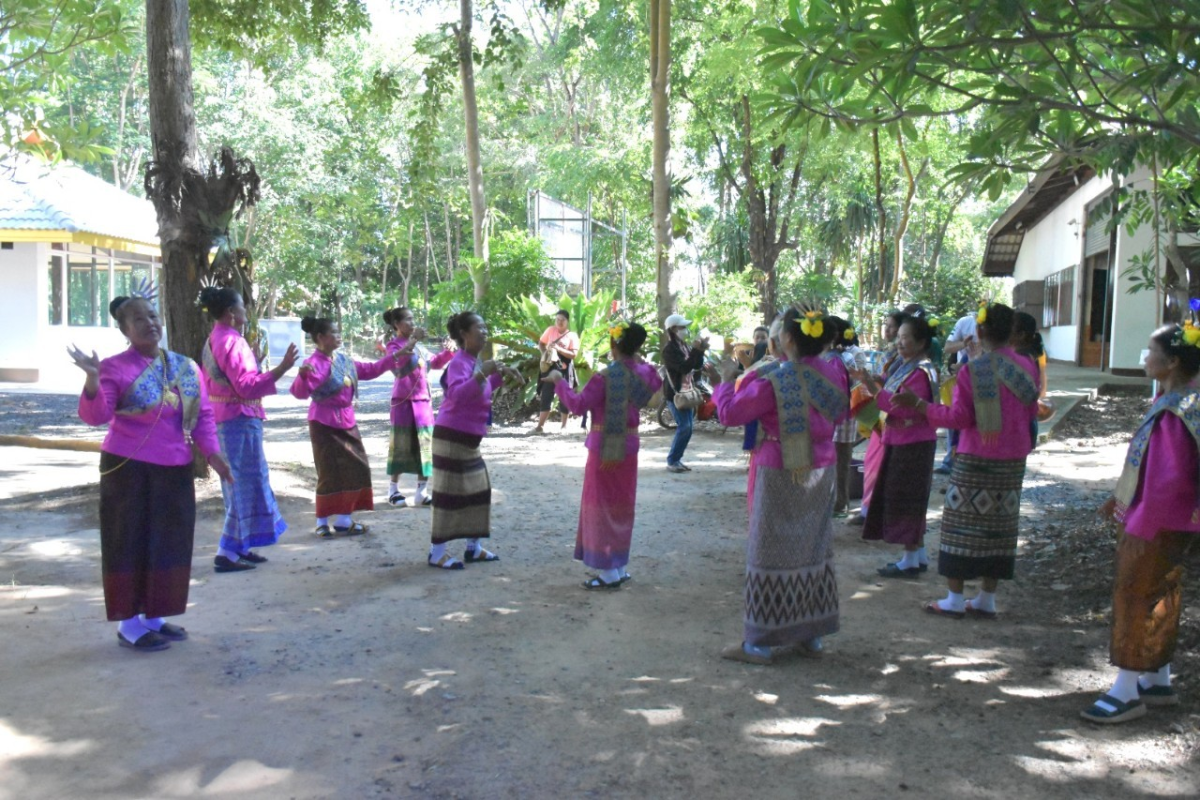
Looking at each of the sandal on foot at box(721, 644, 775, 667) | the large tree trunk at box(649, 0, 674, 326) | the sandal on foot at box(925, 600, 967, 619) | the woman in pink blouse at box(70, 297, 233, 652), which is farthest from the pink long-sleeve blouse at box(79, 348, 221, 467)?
the large tree trunk at box(649, 0, 674, 326)

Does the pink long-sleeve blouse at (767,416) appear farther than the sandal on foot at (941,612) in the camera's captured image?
No

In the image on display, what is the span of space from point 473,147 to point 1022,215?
56.0 feet

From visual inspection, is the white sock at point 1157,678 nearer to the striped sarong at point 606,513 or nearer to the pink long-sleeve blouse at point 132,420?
the striped sarong at point 606,513

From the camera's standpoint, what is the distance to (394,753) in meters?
3.84

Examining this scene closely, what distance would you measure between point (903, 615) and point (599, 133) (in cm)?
2855

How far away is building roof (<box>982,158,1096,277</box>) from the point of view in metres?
20.4

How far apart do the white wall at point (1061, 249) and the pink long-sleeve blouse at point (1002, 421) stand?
1549 cm

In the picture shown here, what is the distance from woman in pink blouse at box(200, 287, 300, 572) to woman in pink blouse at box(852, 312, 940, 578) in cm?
382

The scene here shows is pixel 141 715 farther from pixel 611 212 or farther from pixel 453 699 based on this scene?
pixel 611 212

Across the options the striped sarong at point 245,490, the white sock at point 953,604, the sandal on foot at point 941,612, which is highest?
the striped sarong at point 245,490

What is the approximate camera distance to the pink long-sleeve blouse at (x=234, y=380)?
6309 mm

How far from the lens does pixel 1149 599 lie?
413cm

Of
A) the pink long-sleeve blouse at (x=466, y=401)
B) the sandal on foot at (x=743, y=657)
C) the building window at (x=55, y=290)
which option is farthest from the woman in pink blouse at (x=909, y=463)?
the building window at (x=55, y=290)

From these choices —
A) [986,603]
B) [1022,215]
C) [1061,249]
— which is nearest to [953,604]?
[986,603]
